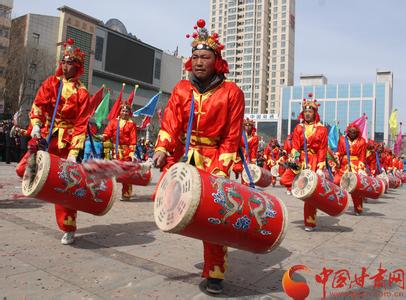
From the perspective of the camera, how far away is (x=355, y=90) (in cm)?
9956

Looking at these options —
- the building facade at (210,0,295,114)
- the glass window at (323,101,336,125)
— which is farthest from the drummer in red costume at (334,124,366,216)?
the building facade at (210,0,295,114)

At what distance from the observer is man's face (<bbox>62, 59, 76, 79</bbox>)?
15.3 feet

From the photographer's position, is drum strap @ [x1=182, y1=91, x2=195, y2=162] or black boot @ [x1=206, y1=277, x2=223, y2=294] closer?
black boot @ [x1=206, y1=277, x2=223, y2=294]

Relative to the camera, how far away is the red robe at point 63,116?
173 inches

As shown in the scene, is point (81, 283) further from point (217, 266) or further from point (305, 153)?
point (305, 153)

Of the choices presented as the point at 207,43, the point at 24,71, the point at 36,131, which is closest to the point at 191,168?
the point at 207,43

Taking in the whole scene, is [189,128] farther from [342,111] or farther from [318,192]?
[342,111]

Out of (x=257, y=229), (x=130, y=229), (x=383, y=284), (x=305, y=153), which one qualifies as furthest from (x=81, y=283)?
(x=305, y=153)

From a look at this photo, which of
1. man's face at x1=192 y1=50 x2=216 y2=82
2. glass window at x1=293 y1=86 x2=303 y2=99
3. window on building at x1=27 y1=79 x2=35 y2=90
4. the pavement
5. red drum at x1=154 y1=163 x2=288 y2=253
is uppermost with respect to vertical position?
glass window at x1=293 y1=86 x2=303 y2=99

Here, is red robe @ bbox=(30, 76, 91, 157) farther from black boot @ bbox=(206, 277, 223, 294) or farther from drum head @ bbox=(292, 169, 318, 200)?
drum head @ bbox=(292, 169, 318, 200)

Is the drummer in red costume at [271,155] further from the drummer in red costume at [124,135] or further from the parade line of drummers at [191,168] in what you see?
the parade line of drummers at [191,168]

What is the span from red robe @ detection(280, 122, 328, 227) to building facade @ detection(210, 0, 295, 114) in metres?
106

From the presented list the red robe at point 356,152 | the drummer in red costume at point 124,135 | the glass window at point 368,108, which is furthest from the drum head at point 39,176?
the glass window at point 368,108

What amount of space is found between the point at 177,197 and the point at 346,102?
105784 millimetres
